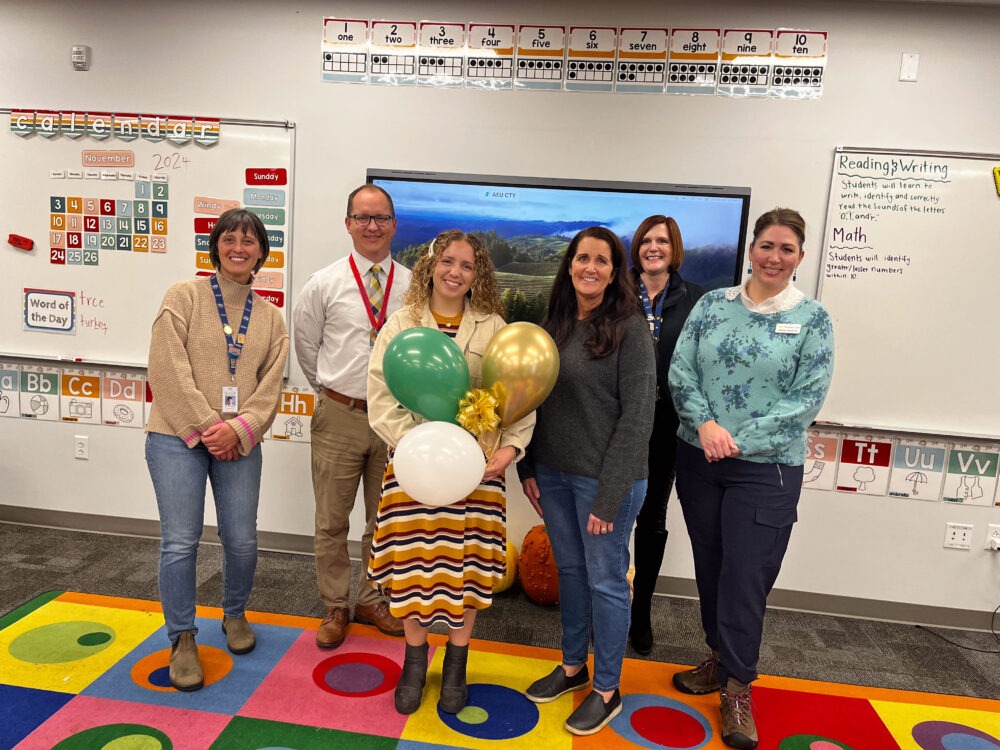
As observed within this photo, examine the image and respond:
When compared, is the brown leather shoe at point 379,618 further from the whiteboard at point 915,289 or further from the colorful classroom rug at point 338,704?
the whiteboard at point 915,289

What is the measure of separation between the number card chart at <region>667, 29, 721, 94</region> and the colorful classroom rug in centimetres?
250

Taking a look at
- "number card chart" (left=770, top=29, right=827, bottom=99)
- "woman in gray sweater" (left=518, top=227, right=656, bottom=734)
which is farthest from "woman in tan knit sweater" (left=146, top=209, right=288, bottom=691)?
"number card chart" (left=770, top=29, right=827, bottom=99)

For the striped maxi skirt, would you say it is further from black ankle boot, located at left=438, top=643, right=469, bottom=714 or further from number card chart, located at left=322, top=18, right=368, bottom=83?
number card chart, located at left=322, top=18, right=368, bottom=83

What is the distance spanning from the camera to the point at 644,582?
2693 mm

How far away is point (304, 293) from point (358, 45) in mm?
1399

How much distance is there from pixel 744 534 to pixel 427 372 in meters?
1.11

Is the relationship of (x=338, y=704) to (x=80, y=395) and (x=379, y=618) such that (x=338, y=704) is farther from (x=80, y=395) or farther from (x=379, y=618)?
(x=80, y=395)

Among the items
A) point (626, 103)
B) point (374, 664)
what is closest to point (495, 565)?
point (374, 664)

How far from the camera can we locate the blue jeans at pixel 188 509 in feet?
7.06

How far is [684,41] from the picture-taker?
9.71 feet

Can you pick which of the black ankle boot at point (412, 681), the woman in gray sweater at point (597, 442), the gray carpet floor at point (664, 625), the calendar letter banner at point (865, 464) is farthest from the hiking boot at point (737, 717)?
the calendar letter banner at point (865, 464)

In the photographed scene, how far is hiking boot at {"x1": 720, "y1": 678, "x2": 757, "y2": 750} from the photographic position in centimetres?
207

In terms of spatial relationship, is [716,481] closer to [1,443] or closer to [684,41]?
[684,41]

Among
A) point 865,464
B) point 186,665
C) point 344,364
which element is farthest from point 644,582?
point 186,665
